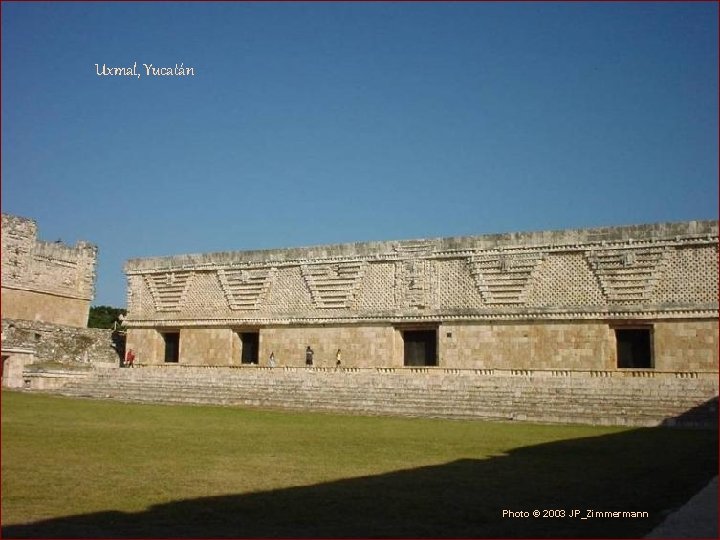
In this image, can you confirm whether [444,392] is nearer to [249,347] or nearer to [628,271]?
[628,271]

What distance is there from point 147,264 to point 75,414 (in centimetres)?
1242

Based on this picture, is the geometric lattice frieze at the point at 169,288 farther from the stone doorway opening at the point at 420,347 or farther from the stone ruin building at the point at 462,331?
the stone doorway opening at the point at 420,347

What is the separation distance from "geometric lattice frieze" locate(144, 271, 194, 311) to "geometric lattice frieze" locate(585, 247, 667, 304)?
42.4ft

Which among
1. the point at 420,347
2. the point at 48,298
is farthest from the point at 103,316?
the point at 420,347

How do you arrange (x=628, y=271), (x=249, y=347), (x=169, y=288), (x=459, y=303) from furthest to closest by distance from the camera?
(x=169, y=288) → (x=249, y=347) → (x=459, y=303) → (x=628, y=271)

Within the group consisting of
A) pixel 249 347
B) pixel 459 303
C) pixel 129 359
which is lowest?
pixel 129 359

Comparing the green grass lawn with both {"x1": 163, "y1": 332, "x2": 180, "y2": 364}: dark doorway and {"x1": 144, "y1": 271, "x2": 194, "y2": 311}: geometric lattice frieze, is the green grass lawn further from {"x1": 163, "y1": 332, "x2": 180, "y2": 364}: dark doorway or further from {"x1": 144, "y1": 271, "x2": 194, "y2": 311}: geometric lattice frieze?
{"x1": 163, "y1": 332, "x2": 180, "y2": 364}: dark doorway

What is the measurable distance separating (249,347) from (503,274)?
868 centimetres

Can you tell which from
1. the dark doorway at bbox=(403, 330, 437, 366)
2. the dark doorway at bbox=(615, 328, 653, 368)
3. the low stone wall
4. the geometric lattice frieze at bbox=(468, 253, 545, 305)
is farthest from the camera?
the low stone wall

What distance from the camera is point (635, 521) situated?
4.98m

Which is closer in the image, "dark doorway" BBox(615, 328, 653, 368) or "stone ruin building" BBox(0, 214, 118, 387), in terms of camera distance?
"dark doorway" BBox(615, 328, 653, 368)

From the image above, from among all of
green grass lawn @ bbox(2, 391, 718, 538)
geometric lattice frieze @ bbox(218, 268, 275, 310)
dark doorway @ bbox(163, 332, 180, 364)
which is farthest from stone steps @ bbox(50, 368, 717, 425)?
dark doorway @ bbox(163, 332, 180, 364)

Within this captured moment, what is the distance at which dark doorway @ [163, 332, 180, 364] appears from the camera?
987 inches

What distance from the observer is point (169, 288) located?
25.0 metres
